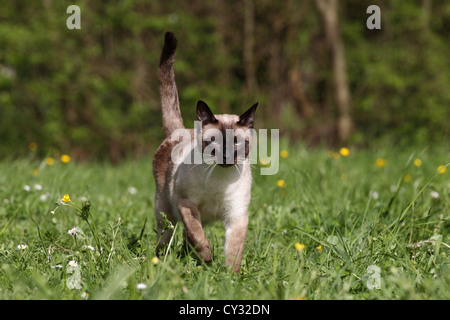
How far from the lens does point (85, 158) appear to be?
9945mm

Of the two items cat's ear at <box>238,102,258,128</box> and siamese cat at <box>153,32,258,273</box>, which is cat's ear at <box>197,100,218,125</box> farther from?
cat's ear at <box>238,102,258,128</box>

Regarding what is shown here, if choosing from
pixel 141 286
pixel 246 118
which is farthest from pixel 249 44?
pixel 141 286

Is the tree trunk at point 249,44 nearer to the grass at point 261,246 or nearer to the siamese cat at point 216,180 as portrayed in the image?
the grass at point 261,246

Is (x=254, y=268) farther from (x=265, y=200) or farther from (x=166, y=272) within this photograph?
(x=265, y=200)

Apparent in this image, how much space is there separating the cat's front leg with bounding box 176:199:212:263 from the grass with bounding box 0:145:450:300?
0.36ft

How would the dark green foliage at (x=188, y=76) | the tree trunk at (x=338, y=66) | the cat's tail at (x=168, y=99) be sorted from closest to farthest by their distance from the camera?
the cat's tail at (x=168, y=99), the dark green foliage at (x=188, y=76), the tree trunk at (x=338, y=66)

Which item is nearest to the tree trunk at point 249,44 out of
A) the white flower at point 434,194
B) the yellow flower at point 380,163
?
the yellow flower at point 380,163

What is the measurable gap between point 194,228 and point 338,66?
768 centimetres

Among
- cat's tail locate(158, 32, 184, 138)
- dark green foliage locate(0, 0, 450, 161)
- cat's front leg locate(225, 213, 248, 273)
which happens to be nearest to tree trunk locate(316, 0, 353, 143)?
dark green foliage locate(0, 0, 450, 161)

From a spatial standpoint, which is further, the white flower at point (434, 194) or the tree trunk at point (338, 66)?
the tree trunk at point (338, 66)

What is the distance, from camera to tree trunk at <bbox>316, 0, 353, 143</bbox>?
32.1 feet

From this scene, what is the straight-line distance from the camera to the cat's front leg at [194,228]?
287 centimetres

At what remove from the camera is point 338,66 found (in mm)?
9961

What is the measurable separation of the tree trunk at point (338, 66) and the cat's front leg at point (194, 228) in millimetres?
7205
